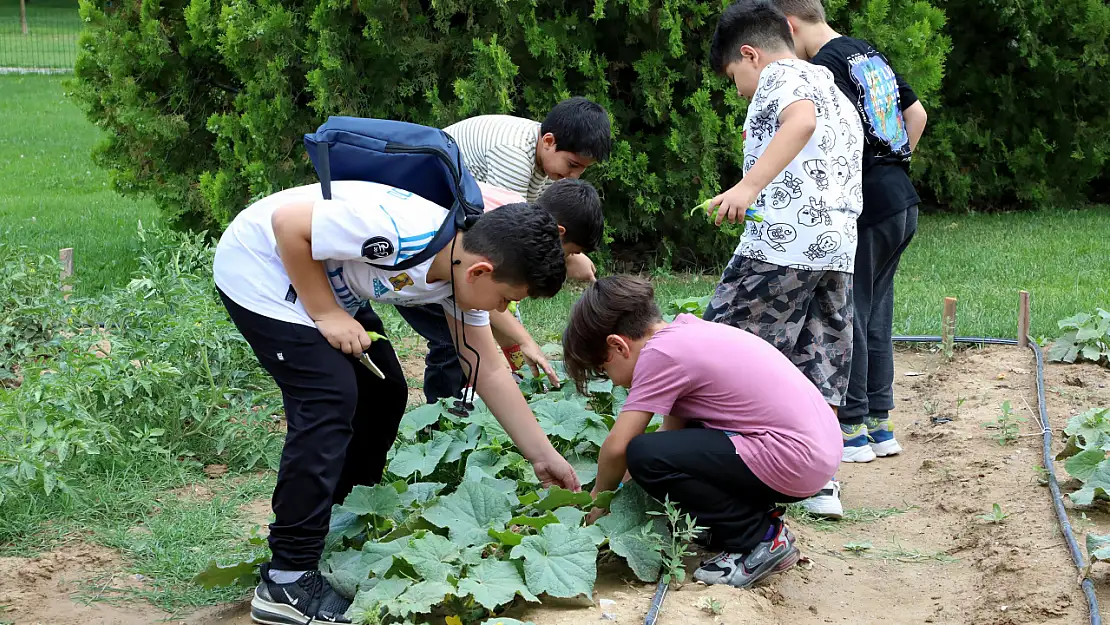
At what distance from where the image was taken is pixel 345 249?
2709 millimetres

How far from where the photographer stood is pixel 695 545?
329 centimetres

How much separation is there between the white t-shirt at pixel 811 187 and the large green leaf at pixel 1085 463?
101 cm

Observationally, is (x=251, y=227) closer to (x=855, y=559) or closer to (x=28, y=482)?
(x=28, y=482)

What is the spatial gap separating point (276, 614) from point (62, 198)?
8985 mm

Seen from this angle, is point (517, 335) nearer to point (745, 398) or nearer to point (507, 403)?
point (507, 403)

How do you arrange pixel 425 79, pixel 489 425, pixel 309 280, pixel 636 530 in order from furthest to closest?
pixel 425 79 → pixel 489 425 → pixel 636 530 → pixel 309 280

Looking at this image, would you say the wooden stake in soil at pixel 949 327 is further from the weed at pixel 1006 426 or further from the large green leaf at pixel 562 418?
the large green leaf at pixel 562 418

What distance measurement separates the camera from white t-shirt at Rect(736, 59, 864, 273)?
3.67 m

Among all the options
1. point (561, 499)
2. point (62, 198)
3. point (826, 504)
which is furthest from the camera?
point (62, 198)

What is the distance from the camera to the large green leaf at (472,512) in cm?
313

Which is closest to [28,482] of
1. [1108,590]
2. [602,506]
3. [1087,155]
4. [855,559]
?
[602,506]

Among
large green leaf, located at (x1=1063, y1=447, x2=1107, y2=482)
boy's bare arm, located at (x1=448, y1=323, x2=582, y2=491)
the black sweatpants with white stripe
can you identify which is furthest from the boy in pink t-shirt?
large green leaf, located at (x1=1063, y1=447, x2=1107, y2=482)

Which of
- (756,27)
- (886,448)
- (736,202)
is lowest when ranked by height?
(886,448)

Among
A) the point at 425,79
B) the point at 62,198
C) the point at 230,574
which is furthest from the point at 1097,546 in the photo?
the point at 62,198
